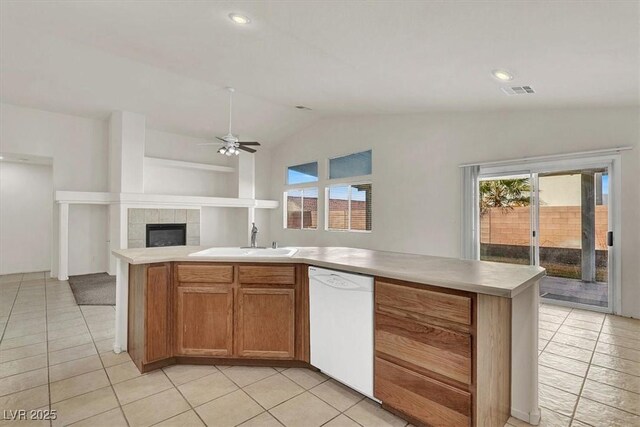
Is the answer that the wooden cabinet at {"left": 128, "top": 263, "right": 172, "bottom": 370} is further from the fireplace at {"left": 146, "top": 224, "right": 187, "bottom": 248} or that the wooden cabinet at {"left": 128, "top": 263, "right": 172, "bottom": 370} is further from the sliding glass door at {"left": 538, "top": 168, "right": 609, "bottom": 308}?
the sliding glass door at {"left": 538, "top": 168, "right": 609, "bottom": 308}

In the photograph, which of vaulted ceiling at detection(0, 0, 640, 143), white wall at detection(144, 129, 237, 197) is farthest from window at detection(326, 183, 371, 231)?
white wall at detection(144, 129, 237, 197)

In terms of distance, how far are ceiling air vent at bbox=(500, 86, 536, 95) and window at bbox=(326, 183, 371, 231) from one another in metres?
3.09

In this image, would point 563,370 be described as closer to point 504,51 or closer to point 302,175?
point 504,51

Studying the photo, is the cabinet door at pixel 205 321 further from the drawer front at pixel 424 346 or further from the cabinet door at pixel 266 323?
the drawer front at pixel 424 346

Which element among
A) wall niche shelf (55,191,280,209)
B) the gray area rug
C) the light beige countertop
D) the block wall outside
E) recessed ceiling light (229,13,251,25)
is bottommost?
the gray area rug

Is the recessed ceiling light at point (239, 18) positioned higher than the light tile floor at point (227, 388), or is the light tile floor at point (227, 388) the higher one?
the recessed ceiling light at point (239, 18)

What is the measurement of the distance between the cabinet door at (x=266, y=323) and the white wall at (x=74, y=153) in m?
5.67

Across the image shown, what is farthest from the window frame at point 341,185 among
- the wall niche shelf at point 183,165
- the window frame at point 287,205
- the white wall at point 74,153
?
the white wall at point 74,153

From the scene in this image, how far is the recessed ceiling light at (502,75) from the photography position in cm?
311

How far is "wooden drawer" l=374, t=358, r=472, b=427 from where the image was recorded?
1586mm

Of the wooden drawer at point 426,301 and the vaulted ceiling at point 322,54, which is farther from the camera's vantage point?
the vaulted ceiling at point 322,54

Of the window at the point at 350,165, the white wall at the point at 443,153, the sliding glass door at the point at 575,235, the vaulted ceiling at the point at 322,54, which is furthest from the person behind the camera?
the window at the point at 350,165

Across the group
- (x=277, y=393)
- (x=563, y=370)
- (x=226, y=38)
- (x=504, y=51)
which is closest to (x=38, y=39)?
(x=226, y=38)

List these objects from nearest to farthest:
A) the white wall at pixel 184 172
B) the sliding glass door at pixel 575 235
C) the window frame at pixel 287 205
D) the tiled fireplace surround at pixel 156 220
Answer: the sliding glass door at pixel 575 235 → the tiled fireplace surround at pixel 156 220 → the white wall at pixel 184 172 → the window frame at pixel 287 205
